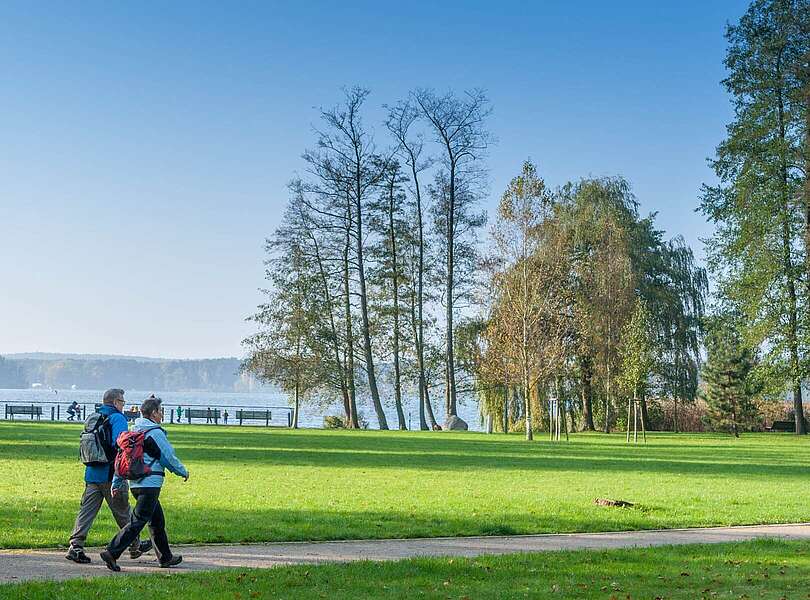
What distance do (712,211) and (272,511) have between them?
4037cm

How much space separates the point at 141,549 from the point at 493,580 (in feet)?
12.4

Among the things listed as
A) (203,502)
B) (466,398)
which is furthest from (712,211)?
(203,502)

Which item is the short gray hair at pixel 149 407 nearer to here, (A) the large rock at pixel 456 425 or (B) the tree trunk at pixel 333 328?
(A) the large rock at pixel 456 425

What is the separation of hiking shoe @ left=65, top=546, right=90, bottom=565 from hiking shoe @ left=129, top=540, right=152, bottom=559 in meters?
0.56

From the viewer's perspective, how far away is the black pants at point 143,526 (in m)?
10.3

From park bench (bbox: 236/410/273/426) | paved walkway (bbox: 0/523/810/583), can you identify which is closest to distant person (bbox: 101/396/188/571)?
paved walkway (bbox: 0/523/810/583)

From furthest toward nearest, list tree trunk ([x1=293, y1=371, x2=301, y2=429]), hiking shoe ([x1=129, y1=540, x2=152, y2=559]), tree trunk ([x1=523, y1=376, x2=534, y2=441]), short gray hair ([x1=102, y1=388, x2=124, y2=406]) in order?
tree trunk ([x1=293, y1=371, x2=301, y2=429]), tree trunk ([x1=523, y1=376, x2=534, y2=441]), hiking shoe ([x1=129, y1=540, x2=152, y2=559]), short gray hair ([x1=102, y1=388, x2=124, y2=406])

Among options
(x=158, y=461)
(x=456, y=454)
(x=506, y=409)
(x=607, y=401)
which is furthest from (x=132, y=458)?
(x=607, y=401)

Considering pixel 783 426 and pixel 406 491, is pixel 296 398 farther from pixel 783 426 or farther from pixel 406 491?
pixel 406 491

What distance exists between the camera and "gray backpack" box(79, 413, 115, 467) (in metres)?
10.8

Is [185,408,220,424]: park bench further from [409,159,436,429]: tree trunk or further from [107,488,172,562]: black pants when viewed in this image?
[107,488,172,562]: black pants

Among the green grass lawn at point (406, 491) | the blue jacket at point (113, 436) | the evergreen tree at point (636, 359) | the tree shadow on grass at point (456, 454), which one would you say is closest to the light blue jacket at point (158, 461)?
the blue jacket at point (113, 436)

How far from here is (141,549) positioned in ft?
36.6

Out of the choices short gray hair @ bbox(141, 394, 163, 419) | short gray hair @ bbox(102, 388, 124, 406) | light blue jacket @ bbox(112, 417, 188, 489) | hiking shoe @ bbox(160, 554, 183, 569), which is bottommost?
hiking shoe @ bbox(160, 554, 183, 569)
